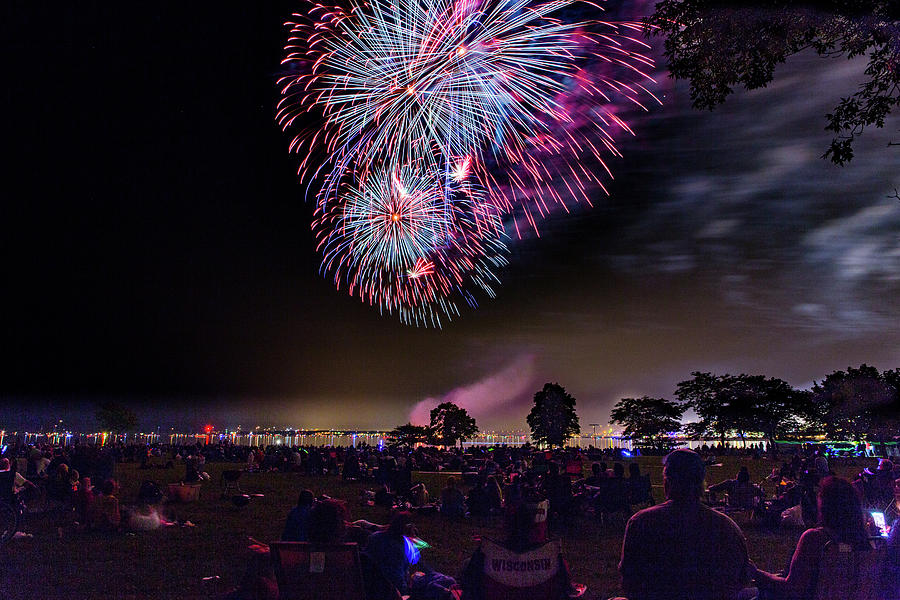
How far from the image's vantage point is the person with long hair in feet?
13.7

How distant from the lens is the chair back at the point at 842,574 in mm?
4117

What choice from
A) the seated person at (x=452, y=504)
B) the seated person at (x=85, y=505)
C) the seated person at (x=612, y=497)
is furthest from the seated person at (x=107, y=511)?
the seated person at (x=612, y=497)

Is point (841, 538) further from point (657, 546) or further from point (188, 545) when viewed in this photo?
point (188, 545)

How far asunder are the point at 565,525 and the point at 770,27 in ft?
35.5

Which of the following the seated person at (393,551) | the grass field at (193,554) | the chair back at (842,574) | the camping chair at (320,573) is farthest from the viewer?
the grass field at (193,554)

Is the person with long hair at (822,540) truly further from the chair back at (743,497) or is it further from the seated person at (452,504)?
the chair back at (743,497)

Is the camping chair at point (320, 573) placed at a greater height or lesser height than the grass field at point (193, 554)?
greater

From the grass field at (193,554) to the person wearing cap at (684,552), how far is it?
10 centimetres

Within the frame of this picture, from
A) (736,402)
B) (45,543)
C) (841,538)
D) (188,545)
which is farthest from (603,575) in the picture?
(736,402)

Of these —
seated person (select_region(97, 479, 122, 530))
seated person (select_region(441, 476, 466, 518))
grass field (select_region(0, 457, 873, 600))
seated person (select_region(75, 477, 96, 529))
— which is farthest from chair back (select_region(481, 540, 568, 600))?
seated person (select_region(441, 476, 466, 518))

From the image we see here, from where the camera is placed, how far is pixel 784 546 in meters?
11.8

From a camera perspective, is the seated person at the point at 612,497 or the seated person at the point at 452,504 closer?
the seated person at the point at 612,497

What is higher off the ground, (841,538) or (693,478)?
(693,478)

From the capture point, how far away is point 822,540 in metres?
4.22
